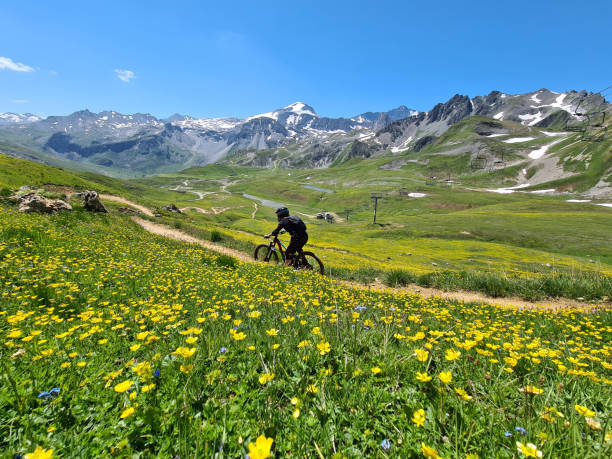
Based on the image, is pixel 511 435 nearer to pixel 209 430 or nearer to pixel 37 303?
pixel 209 430

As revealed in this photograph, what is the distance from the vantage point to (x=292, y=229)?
1434 cm

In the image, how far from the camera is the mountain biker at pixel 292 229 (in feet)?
46.6

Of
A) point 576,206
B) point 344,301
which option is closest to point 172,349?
point 344,301

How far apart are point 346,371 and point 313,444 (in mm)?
906

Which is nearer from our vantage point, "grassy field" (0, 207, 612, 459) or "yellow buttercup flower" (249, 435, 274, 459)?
"yellow buttercup flower" (249, 435, 274, 459)

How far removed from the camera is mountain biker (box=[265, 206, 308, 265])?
14.2m

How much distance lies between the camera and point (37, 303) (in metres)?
5.23

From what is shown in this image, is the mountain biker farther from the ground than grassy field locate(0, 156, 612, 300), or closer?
farther from the ground

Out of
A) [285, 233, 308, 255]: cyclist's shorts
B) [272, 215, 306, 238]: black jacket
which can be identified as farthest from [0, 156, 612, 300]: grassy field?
[272, 215, 306, 238]: black jacket

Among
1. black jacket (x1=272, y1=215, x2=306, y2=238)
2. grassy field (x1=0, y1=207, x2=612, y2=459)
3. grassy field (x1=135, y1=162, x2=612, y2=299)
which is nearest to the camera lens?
grassy field (x1=0, y1=207, x2=612, y2=459)

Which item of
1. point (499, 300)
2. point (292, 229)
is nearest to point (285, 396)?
point (292, 229)

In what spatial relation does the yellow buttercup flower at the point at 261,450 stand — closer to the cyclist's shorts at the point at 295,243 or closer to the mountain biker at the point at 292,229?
the mountain biker at the point at 292,229

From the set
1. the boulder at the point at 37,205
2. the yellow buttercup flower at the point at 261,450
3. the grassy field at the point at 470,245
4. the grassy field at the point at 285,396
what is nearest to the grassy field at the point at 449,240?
the grassy field at the point at 470,245

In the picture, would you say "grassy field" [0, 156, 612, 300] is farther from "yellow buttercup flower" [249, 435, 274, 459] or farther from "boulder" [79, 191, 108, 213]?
"boulder" [79, 191, 108, 213]
